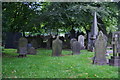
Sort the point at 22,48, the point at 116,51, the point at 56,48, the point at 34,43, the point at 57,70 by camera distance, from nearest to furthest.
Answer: the point at 57,70
the point at 116,51
the point at 22,48
the point at 56,48
the point at 34,43

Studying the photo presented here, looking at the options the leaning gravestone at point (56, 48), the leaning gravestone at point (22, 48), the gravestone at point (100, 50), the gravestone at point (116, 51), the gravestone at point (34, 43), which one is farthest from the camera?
the gravestone at point (34, 43)

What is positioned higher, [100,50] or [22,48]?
[100,50]

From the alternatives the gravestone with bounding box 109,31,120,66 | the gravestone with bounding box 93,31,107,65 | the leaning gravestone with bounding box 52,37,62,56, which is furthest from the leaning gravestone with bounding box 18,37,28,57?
the gravestone with bounding box 109,31,120,66

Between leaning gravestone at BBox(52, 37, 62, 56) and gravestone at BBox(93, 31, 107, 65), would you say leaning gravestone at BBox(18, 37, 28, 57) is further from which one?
gravestone at BBox(93, 31, 107, 65)

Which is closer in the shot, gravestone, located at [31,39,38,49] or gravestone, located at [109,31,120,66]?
gravestone, located at [109,31,120,66]

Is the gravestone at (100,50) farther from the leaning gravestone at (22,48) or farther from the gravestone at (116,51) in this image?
the leaning gravestone at (22,48)

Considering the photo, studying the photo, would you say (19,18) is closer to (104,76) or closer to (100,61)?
(100,61)

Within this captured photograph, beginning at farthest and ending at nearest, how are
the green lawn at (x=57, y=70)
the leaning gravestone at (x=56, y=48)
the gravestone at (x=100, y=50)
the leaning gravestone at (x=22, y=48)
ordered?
the leaning gravestone at (x=56, y=48) → the leaning gravestone at (x=22, y=48) → the gravestone at (x=100, y=50) → the green lawn at (x=57, y=70)

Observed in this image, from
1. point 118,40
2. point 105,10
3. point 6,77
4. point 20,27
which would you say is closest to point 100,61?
point 118,40

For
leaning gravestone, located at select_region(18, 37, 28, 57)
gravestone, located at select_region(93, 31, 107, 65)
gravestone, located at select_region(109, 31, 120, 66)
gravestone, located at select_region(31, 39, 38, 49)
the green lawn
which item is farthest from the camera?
gravestone, located at select_region(31, 39, 38, 49)

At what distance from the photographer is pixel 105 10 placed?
655 inches

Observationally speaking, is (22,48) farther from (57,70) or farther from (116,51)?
(116,51)

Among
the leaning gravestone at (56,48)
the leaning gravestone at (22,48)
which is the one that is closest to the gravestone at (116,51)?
the leaning gravestone at (56,48)

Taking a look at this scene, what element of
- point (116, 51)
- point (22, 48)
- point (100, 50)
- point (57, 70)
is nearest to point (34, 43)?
point (22, 48)
